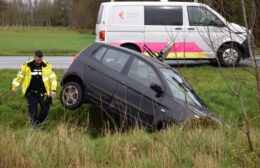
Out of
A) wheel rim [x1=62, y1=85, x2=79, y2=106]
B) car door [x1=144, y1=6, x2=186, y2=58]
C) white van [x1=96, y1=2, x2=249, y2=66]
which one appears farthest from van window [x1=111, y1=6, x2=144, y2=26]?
wheel rim [x1=62, y1=85, x2=79, y2=106]

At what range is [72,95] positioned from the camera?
10.8 m

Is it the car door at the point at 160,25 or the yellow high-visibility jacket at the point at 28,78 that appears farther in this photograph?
the car door at the point at 160,25

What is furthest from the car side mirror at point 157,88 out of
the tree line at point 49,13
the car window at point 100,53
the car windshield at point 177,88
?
the tree line at point 49,13

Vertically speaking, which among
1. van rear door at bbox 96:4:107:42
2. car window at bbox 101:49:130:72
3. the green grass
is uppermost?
van rear door at bbox 96:4:107:42

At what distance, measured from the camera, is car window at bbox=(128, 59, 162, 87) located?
9.38 metres

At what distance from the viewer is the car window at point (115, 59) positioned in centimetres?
1001

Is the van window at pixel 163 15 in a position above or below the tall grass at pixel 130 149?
above

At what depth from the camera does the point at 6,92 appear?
495 inches

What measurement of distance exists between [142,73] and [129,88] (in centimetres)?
39

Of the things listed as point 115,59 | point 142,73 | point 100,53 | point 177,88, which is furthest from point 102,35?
point 177,88

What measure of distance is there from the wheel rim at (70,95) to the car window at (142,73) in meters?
1.49

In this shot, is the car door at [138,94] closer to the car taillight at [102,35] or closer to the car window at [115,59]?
the car window at [115,59]

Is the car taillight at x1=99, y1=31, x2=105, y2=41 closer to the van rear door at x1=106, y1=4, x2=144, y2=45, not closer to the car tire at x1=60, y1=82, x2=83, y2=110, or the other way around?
the van rear door at x1=106, y1=4, x2=144, y2=45

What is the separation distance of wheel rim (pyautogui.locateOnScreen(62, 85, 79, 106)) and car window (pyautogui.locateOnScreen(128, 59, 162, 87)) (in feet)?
4.90
